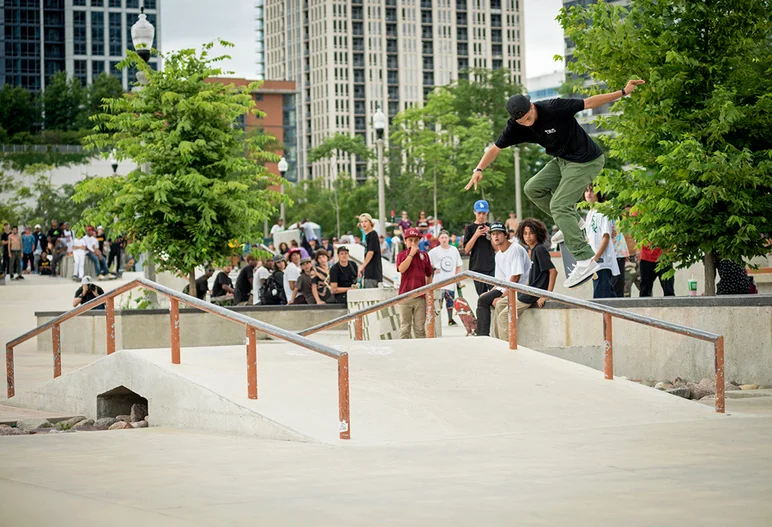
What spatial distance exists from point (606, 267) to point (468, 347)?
3.72m

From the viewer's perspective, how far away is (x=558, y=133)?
8969mm

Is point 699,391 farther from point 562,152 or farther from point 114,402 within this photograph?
point 114,402

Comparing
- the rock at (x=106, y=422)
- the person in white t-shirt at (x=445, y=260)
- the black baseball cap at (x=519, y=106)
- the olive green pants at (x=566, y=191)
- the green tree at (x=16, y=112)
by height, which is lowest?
the rock at (x=106, y=422)

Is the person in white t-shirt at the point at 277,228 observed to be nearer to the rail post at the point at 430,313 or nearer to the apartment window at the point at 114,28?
the rail post at the point at 430,313

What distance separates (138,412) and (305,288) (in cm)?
925

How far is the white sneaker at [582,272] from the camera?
10.1m

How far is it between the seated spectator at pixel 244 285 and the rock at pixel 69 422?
34.9 feet

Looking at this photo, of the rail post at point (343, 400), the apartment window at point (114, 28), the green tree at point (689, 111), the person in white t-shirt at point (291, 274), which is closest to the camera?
the rail post at point (343, 400)

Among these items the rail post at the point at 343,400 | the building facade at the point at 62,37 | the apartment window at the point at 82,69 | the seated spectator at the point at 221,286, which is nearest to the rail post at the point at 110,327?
the rail post at the point at 343,400

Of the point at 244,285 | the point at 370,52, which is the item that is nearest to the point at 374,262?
the point at 244,285

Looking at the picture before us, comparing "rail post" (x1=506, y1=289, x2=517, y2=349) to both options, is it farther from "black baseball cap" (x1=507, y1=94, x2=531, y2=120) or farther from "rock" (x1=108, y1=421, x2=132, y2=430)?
"rock" (x1=108, y1=421, x2=132, y2=430)

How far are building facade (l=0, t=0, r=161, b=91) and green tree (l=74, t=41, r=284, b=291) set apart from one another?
129415 millimetres

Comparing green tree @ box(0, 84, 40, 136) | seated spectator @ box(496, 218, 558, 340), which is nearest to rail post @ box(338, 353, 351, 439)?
seated spectator @ box(496, 218, 558, 340)

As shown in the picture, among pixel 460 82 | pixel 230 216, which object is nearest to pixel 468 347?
pixel 230 216
